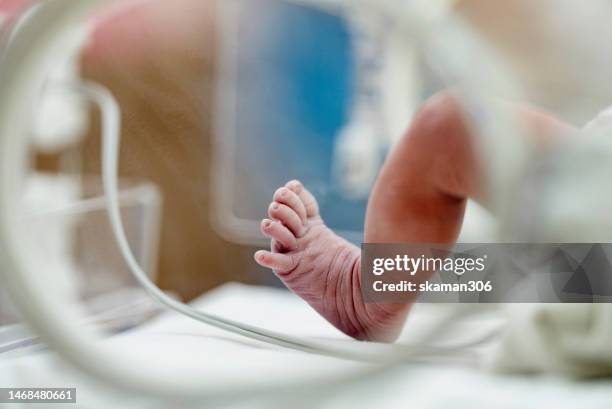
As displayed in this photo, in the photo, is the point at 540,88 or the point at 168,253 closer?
the point at 540,88

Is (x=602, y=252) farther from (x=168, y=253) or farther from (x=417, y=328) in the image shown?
(x=168, y=253)

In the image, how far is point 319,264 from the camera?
351 millimetres

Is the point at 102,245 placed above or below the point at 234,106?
below

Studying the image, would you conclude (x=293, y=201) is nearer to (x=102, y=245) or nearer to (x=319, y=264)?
(x=319, y=264)

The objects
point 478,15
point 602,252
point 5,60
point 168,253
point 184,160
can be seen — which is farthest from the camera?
point 184,160

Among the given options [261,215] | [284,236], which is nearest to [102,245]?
[261,215]

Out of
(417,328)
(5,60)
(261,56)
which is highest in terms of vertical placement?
(261,56)

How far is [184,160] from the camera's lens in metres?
0.79

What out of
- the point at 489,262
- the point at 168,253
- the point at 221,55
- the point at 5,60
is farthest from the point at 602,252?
the point at 221,55

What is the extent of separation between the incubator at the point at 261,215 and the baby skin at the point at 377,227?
2 centimetres

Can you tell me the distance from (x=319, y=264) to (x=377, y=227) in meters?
0.04

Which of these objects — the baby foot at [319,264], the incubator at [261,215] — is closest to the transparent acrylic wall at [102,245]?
the incubator at [261,215]

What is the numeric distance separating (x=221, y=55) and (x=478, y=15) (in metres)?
0.42

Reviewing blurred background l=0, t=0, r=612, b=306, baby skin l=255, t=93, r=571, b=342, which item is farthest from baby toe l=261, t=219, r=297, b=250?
blurred background l=0, t=0, r=612, b=306
